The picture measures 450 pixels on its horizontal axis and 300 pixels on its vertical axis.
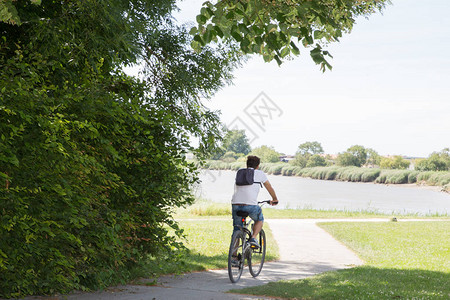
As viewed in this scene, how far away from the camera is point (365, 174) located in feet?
243

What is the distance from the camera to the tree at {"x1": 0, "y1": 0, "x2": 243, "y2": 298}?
502 cm

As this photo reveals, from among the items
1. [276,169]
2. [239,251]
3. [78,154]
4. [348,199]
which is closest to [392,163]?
[276,169]

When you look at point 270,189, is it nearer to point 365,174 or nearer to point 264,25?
point 264,25

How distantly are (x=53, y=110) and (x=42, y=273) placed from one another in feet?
6.13

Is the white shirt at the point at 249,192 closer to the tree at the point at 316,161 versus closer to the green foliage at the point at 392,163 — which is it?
the tree at the point at 316,161

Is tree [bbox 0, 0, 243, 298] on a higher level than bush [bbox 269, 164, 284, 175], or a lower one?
lower

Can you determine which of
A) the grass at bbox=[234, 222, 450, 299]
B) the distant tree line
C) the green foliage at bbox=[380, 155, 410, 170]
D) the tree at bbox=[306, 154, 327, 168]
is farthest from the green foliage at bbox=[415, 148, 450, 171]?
the grass at bbox=[234, 222, 450, 299]

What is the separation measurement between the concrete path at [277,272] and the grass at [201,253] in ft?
0.78

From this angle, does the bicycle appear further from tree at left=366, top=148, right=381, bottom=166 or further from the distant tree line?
tree at left=366, top=148, right=381, bottom=166

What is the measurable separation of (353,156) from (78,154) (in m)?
79.7

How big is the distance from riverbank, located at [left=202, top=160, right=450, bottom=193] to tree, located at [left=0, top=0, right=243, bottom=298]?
4943 cm

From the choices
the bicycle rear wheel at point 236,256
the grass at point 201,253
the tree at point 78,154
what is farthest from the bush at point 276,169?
the tree at point 78,154

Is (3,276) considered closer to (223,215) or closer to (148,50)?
(148,50)

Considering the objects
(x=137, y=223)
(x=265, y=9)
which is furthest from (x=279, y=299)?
(x=265, y=9)
